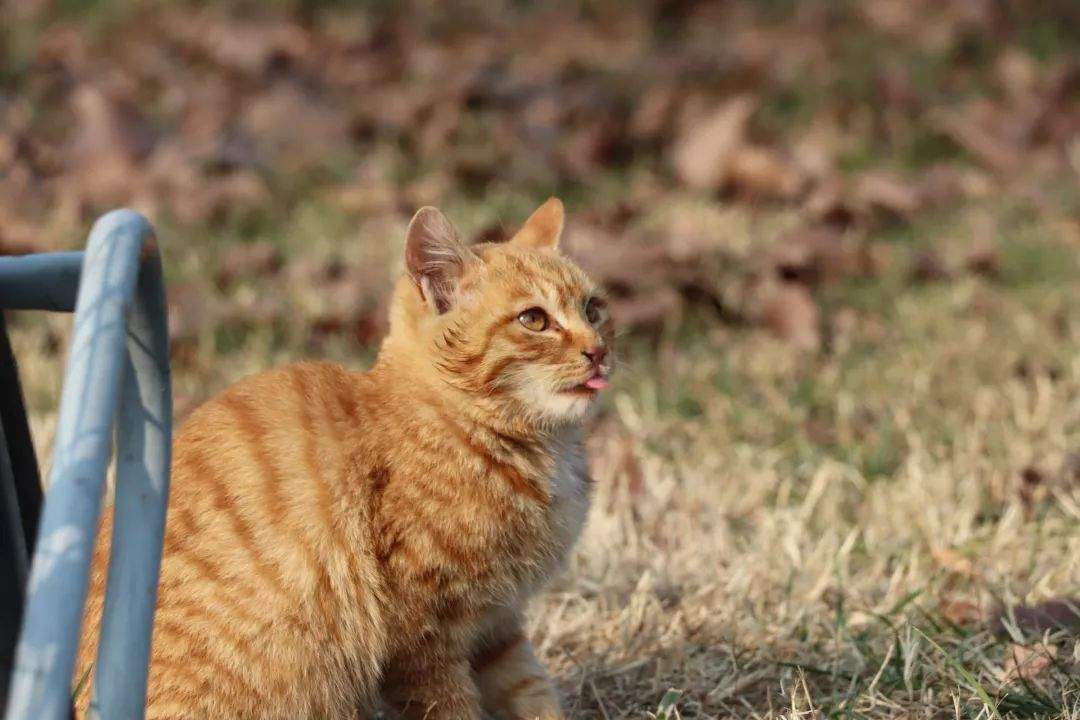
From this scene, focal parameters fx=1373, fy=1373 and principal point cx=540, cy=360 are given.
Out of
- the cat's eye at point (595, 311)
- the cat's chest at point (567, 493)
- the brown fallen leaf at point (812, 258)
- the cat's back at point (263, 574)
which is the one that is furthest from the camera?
the brown fallen leaf at point (812, 258)

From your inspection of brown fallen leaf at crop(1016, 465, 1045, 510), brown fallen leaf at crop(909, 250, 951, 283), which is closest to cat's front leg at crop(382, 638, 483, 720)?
brown fallen leaf at crop(1016, 465, 1045, 510)

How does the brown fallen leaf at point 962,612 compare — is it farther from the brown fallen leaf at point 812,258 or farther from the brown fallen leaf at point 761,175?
the brown fallen leaf at point 761,175

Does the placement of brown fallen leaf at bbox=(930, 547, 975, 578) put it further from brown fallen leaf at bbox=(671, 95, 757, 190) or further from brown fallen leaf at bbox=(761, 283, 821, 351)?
brown fallen leaf at bbox=(671, 95, 757, 190)

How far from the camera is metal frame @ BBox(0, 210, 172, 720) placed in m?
1.12

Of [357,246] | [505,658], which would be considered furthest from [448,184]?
[505,658]

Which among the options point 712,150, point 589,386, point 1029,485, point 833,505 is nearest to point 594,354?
point 589,386

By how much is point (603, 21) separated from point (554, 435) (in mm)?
5513

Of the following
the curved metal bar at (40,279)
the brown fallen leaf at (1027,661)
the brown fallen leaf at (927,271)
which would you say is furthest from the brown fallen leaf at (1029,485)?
the curved metal bar at (40,279)

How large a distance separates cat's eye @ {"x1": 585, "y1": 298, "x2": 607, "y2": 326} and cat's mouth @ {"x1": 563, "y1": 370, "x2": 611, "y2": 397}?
0.13m

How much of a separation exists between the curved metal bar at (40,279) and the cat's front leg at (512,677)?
87 centimetres

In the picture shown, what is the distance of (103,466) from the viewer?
3.88 feet

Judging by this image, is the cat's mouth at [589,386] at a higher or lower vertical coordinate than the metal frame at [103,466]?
lower

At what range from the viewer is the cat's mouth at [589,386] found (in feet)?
6.63

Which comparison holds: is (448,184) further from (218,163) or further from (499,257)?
(499,257)
